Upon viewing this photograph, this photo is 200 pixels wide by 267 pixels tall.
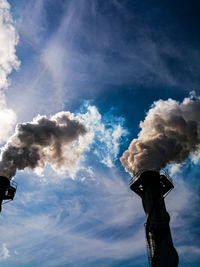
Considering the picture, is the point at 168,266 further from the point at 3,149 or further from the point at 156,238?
the point at 3,149

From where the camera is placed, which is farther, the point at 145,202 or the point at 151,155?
the point at 151,155

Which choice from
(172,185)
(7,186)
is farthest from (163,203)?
(7,186)

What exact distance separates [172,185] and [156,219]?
472 centimetres

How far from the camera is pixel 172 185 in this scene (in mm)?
18812

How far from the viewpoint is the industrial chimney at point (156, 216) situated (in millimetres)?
14119

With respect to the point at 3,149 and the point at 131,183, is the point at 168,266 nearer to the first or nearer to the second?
the point at 131,183

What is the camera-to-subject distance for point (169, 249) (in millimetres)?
14367

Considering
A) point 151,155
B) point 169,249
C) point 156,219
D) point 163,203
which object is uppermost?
point 151,155

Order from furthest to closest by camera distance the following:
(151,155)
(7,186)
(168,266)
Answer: (151,155)
(7,186)
(168,266)

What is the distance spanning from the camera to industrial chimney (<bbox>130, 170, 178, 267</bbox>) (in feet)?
46.3

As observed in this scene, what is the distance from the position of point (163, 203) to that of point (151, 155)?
5762 mm

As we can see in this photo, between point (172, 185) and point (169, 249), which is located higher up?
point (172, 185)

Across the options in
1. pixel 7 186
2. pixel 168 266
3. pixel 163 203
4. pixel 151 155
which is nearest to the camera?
pixel 168 266

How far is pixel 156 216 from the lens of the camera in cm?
1574
